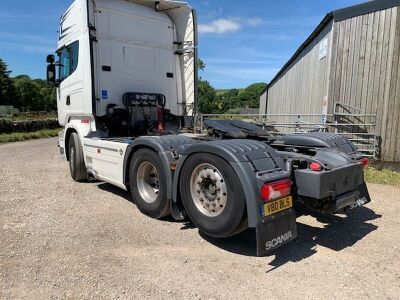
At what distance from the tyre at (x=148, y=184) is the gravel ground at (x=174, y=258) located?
0.19 m

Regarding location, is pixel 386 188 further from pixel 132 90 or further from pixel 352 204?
pixel 132 90

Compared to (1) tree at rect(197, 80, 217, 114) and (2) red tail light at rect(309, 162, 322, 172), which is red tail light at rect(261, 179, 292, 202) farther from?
(1) tree at rect(197, 80, 217, 114)

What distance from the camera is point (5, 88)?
6988 cm

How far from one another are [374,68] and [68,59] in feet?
25.0

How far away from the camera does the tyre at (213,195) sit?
3.86 meters

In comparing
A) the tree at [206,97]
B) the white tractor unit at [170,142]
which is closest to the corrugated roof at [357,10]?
the white tractor unit at [170,142]

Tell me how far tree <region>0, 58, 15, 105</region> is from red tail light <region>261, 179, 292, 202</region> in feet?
250

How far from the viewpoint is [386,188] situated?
740 centimetres

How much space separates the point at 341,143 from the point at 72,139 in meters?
5.49

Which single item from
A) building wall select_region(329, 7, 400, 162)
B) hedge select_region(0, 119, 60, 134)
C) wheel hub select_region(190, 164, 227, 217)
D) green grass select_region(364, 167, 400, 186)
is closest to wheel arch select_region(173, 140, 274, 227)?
wheel hub select_region(190, 164, 227, 217)

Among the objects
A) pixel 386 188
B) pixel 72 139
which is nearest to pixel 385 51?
pixel 386 188

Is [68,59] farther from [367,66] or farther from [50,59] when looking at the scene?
[367,66]

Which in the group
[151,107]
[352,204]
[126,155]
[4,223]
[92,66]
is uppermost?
[92,66]

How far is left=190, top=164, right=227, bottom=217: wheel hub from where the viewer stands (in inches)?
161
